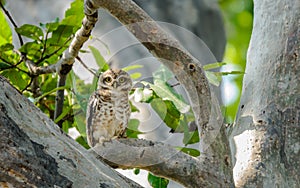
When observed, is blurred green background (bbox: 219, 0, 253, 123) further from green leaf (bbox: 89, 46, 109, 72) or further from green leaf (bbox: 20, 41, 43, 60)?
green leaf (bbox: 20, 41, 43, 60)

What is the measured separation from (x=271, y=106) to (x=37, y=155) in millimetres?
777

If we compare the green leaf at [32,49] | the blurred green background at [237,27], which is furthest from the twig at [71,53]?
the blurred green background at [237,27]

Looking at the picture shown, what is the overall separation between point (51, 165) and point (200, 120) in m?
0.47

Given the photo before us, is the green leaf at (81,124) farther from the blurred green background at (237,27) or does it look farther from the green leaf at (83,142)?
the blurred green background at (237,27)

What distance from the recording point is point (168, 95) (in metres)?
1.99

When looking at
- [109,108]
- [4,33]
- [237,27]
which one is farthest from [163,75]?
[237,27]

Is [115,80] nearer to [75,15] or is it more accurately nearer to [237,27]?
[75,15]

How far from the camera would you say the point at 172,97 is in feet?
6.52

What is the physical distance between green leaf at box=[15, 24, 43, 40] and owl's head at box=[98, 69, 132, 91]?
0.26m

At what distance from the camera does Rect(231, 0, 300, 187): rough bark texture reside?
5.83ft

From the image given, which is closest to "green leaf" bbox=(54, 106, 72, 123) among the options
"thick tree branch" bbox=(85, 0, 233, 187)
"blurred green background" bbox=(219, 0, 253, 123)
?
"thick tree branch" bbox=(85, 0, 233, 187)

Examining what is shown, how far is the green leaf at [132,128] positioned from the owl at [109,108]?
0.50ft

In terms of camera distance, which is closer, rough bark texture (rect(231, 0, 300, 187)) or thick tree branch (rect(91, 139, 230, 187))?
thick tree branch (rect(91, 139, 230, 187))

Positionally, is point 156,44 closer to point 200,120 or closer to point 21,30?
point 200,120
